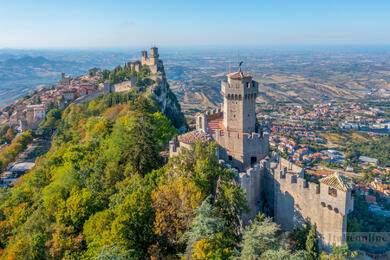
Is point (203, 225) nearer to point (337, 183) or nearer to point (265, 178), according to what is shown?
point (265, 178)

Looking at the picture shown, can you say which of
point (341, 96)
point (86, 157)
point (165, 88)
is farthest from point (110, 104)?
point (341, 96)

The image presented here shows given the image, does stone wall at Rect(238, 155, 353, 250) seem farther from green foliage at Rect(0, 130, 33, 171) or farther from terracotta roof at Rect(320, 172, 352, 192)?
green foliage at Rect(0, 130, 33, 171)

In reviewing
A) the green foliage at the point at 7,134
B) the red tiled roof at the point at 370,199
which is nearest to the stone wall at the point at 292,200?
the red tiled roof at the point at 370,199

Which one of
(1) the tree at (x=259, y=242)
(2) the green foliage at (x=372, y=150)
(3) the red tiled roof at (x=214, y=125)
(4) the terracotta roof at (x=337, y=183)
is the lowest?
(2) the green foliage at (x=372, y=150)

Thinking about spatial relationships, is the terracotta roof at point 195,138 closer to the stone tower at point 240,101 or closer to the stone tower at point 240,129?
the stone tower at point 240,129

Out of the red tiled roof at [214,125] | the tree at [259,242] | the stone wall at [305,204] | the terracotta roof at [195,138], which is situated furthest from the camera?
the red tiled roof at [214,125]

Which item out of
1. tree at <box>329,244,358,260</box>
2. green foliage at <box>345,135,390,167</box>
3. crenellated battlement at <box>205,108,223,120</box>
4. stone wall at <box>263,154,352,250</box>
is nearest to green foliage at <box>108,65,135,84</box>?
crenellated battlement at <box>205,108,223,120</box>

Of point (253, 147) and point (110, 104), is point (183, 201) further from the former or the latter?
point (110, 104)

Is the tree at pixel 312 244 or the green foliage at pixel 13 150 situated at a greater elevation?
the tree at pixel 312 244

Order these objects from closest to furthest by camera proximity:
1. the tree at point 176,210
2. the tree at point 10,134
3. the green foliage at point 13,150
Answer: the tree at point 176,210 < the green foliage at point 13,150 < the tree at point 10,134

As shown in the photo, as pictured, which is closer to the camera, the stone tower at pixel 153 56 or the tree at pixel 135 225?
the tree at pixel 135 225

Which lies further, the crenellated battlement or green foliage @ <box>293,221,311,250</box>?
the crenellated battlement
